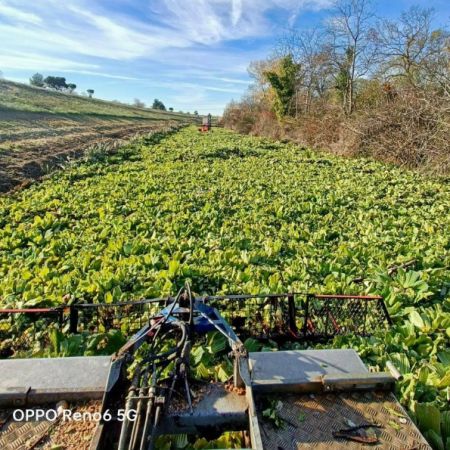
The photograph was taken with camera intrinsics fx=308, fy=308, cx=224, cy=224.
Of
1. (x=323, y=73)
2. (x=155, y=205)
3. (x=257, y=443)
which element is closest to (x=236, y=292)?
(x=257, y=443)

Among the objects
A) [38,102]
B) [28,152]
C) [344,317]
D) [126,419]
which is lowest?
[344,317]

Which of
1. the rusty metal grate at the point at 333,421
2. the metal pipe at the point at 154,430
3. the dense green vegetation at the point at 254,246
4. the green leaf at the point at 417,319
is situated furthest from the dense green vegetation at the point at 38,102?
the rusty metal grate at the point at 333,421

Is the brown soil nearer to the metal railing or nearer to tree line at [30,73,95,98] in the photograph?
the metal railing

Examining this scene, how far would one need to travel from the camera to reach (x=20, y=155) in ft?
37.6

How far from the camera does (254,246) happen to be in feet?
14.4

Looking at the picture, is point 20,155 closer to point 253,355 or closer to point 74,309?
point 74,309

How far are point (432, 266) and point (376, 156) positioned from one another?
9664 mm

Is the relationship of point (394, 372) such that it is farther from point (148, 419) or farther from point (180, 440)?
point (148, 419)

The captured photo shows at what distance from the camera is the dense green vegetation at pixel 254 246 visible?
8.57 ft

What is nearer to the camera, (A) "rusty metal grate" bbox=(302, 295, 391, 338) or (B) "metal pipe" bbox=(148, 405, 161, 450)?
(B) "metal pipe" bbox=(148, 405, 161, 450)

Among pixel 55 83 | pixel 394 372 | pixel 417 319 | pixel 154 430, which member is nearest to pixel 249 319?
pixel 394 372

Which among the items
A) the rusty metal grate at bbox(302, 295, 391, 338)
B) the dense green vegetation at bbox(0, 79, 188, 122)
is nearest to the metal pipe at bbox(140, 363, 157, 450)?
the rusty metal grate at bbox(302, 295, 391, 338)

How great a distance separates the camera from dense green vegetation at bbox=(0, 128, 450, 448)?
2.61 metres

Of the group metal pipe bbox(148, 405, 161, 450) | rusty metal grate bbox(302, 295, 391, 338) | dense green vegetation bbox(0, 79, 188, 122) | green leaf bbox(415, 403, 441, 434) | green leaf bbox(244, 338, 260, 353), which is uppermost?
dense green vegetation bbox(0, 79, 188, 122)
